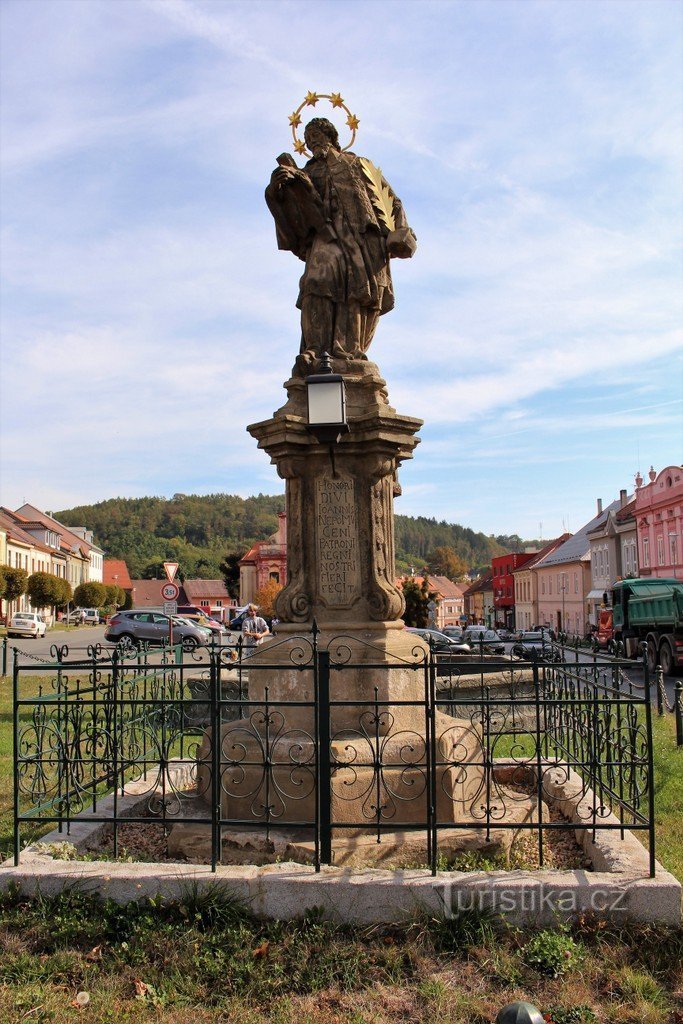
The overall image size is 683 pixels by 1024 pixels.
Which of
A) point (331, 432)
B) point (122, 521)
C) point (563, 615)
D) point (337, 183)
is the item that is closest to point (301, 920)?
point (331, 432)

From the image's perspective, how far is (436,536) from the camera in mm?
168875

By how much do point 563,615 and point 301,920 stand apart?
63547 millimetres

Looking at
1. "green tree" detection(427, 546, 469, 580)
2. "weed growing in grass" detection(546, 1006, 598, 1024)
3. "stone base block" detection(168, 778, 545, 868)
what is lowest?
"weed growing in grass" detection(546, 1006, 598, 1024)

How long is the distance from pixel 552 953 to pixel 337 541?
11.0 feet

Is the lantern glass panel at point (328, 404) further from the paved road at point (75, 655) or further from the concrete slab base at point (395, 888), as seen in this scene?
the concrete slab base at point (395, 888)

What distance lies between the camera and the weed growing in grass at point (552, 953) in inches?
156

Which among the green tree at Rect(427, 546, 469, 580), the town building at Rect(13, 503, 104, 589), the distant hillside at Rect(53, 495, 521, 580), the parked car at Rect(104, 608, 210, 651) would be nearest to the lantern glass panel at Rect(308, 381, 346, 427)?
the parked car at Rect(104, 608, 210, 651)

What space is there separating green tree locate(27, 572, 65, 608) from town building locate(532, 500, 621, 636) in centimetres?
3497

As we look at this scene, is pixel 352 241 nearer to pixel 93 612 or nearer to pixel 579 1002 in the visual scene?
pixel 579 1002

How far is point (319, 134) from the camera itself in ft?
23.3

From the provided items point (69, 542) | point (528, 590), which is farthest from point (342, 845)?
point (69, 542)

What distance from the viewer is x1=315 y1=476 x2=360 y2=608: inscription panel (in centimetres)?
650

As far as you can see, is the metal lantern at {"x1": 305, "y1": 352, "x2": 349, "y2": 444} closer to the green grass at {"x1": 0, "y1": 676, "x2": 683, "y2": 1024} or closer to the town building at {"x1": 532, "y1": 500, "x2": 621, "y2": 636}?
the green grass at {"x1": 0, "y1": 676, "x2": 683, "y2": 1024}

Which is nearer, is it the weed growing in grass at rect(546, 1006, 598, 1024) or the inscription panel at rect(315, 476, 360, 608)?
the weed growing in grass at rect(546, 1006, 598, 1024)
